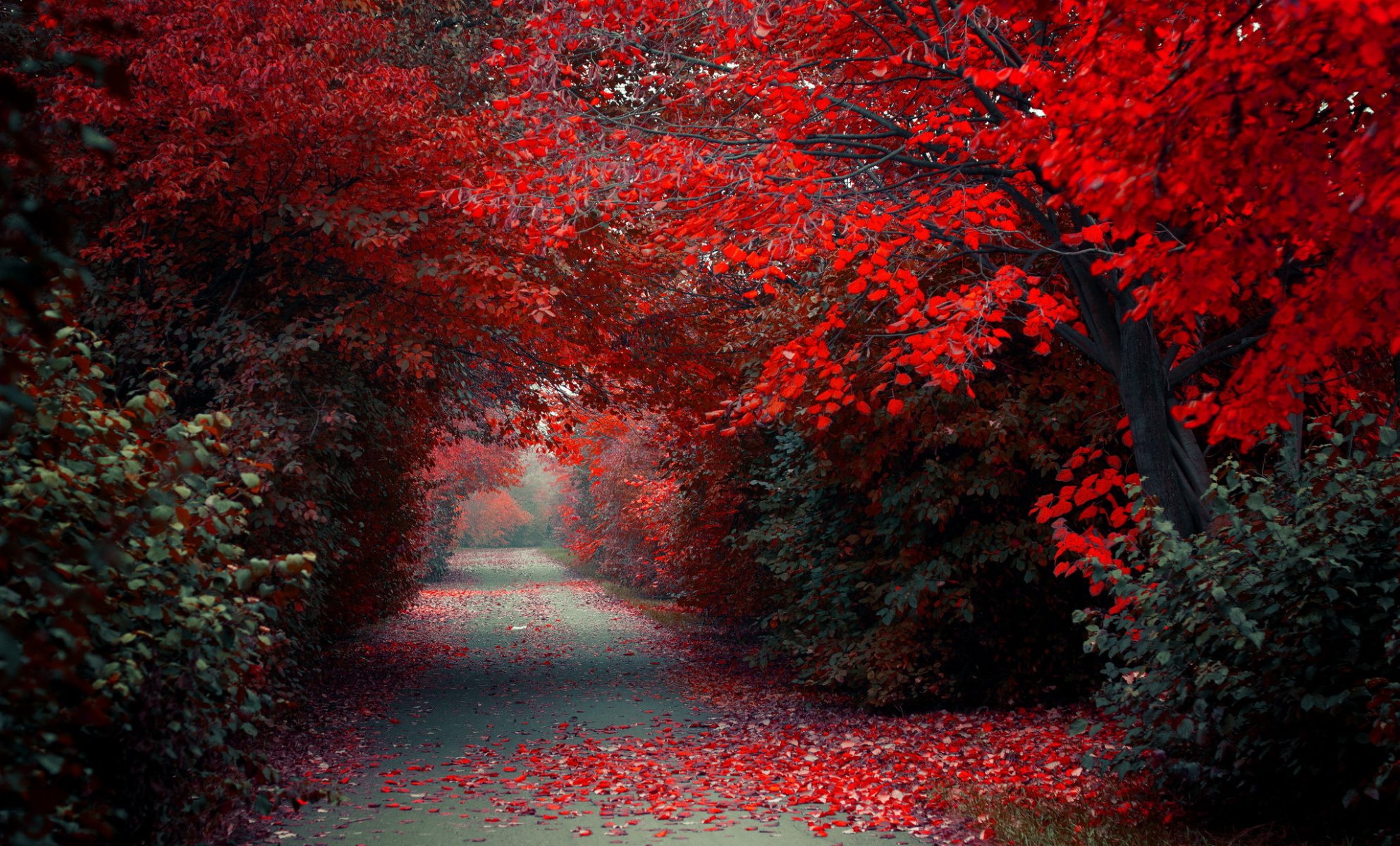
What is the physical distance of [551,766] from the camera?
795cm

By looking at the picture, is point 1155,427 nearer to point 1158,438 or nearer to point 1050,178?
point 1158,438

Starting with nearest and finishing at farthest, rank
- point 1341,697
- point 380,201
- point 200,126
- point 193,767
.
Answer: point 193,767 → point 1341,697 → point 200,126 → point 380,201

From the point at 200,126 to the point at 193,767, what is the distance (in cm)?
597

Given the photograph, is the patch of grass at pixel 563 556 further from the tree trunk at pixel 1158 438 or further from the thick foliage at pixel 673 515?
the tree trunk at pixel 1158 438

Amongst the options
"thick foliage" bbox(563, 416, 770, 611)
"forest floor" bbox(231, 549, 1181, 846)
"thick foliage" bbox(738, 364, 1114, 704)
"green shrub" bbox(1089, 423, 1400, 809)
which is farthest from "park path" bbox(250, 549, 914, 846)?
"green shrub" bbox(1089, 423, 1400, 809)

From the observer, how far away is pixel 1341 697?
14.4 feet

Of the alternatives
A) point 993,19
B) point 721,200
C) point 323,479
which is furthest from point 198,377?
point 993,19

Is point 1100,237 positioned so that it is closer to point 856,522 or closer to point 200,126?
point 856,522

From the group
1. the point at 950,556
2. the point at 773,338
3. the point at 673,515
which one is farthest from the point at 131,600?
the point at 673,515

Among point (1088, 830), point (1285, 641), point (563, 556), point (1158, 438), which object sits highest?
point (1158, 438)

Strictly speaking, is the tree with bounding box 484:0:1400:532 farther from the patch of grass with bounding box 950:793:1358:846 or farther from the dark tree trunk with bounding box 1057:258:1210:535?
the patch of grass with bounding box 950:793:1358:846

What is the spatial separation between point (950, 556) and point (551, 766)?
430cm

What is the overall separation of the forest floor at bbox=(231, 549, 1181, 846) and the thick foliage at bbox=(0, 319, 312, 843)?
1.06 metres

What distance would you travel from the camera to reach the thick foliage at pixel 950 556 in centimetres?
877
